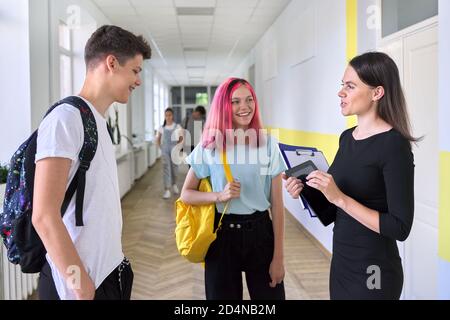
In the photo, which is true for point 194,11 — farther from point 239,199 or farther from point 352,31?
point 239,199

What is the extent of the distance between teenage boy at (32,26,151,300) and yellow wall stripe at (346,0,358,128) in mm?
2583

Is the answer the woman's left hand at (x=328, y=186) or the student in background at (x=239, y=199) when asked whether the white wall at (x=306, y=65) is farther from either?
the woman's left hand at (x=328, y=186)

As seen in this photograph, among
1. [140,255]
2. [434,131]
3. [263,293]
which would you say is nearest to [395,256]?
[263,293]

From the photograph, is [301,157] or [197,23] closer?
[301,157]

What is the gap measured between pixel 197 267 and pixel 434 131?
2.42m

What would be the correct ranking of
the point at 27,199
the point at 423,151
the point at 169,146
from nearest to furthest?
the point at 27,199 < the point at 423,151 < the point at 169,146

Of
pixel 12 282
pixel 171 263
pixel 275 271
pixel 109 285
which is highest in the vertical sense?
pixel 109 285

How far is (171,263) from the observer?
4172mm

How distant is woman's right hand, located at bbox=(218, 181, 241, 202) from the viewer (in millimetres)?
1698

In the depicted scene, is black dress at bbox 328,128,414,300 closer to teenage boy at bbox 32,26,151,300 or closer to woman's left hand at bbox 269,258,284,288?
woman's left hand at bbox 269,258,284,288

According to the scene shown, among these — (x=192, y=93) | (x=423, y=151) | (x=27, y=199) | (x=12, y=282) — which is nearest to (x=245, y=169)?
(x=27, y=199)

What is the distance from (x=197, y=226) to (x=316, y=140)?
3.18 m

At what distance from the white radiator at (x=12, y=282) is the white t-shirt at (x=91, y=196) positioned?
172 centimetres
